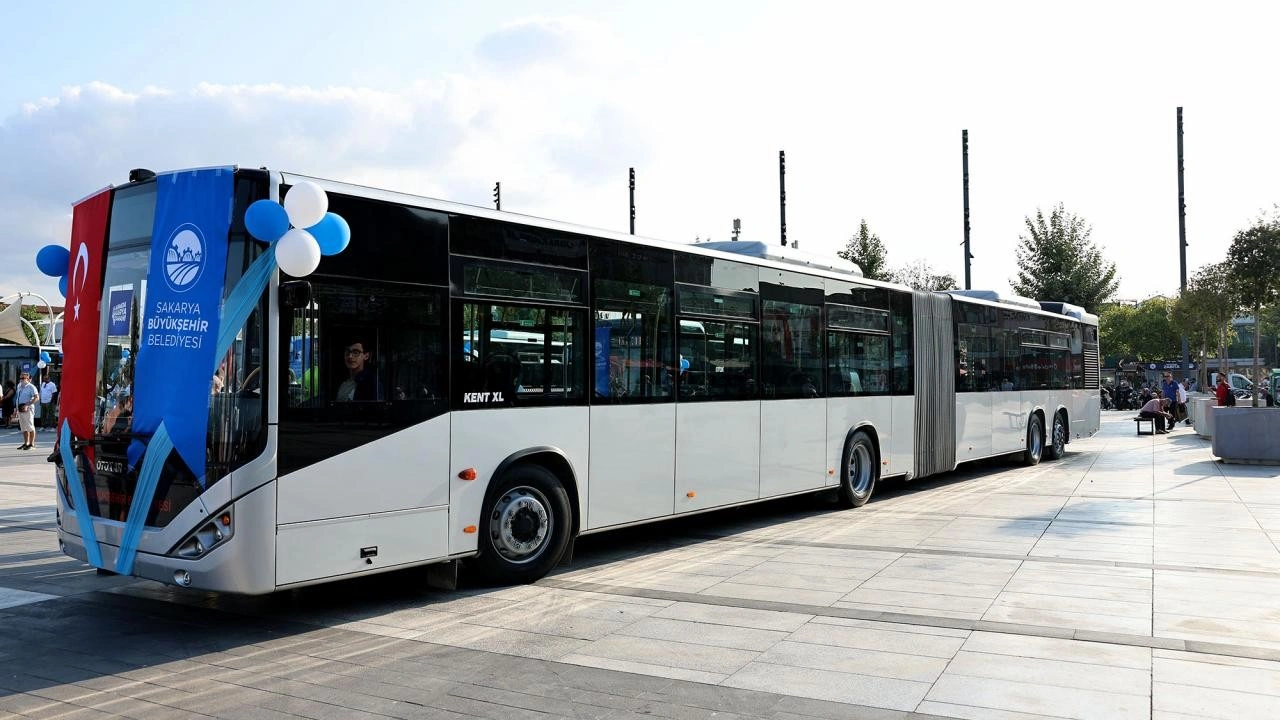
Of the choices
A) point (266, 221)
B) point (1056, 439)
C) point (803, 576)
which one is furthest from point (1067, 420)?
point (266, 221)

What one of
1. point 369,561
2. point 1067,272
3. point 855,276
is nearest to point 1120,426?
point 1067,272

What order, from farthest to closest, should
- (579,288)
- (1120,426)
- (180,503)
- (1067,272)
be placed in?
1. (1067,272)
2. (1120,426)
3. (579,288)
4. (180,503)

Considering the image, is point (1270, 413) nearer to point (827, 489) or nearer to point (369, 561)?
point (827, 489)

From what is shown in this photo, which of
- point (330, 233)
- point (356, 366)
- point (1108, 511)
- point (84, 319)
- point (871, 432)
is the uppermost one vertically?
point (330, 233)

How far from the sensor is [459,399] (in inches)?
301

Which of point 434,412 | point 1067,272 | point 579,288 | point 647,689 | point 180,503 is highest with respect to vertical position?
point 1067,272

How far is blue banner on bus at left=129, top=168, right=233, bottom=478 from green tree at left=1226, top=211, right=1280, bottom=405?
2061 cm

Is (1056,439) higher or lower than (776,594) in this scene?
higher

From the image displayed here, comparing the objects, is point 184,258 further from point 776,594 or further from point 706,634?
point 776,594

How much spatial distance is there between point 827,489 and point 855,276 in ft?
9.80

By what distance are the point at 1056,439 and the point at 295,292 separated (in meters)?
17.9

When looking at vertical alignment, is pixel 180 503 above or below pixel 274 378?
below

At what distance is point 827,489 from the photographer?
12969mm

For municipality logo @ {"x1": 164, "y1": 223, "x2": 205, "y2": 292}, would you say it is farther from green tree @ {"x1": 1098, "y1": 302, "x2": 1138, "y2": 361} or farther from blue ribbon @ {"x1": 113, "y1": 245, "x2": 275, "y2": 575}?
green tree @ {"x1": 1098, "y1": 302, "x2": 1138, "y2": 361}
